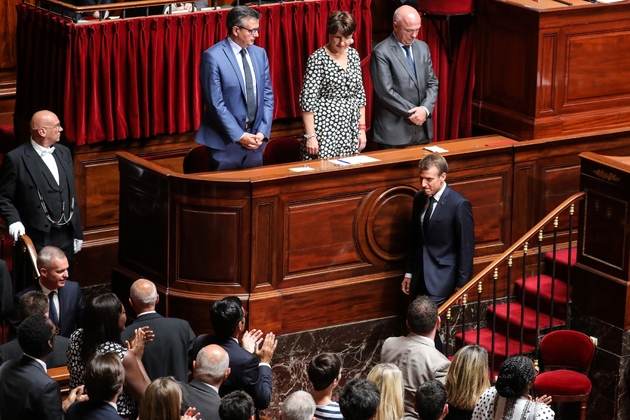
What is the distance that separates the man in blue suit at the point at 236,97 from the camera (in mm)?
8781

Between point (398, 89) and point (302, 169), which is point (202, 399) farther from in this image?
point (398, 89)

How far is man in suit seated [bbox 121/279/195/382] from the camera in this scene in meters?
7.08

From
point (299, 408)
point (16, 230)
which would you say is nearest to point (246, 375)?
point (299, 408)

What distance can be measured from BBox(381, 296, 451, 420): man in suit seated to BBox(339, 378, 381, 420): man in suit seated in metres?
0.94

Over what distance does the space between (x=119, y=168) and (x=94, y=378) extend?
3.17 metres

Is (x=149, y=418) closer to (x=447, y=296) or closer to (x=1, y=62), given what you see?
(x=447, y=296)

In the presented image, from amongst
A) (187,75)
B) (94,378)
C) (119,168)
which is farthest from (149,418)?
(187,75)

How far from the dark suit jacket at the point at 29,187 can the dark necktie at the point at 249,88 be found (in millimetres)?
1230

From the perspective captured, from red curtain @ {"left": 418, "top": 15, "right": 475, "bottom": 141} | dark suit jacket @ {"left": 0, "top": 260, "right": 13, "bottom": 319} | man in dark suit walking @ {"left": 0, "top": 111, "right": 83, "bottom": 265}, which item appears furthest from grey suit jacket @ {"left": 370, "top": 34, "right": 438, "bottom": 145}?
dark suit jacket @ {"left": 0, "top": 260, "right": 13, "bottom": 319}

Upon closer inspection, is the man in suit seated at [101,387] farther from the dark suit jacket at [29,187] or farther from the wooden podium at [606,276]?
the wooden podium at [606,276]

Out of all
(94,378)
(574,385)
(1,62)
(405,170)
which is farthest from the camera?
(1,62)

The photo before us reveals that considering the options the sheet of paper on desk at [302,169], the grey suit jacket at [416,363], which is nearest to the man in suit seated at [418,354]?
the grey suit jacket at [416,363]

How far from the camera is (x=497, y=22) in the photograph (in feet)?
31.6

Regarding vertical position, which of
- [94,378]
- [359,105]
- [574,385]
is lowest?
[574,385]
